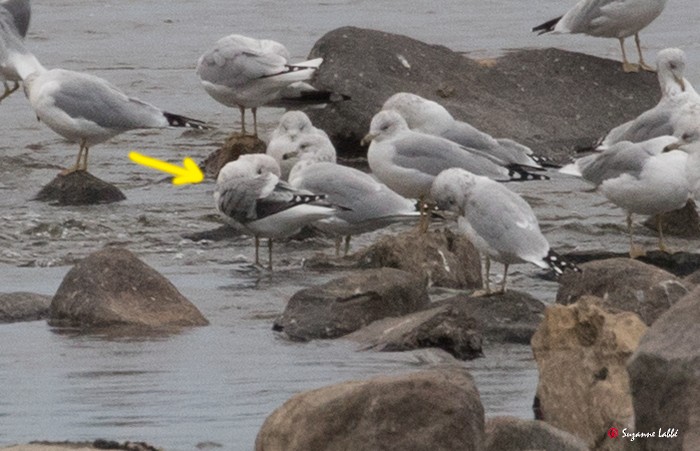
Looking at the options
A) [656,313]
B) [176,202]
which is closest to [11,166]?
[176,202]

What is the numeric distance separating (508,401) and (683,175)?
338 centimetres

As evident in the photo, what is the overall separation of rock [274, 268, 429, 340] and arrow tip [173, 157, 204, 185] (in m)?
4.52

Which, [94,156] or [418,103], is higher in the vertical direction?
[418,103]

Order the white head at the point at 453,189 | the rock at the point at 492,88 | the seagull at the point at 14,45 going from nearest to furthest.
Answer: the white head at the point at 453,189, the rock at the point at 492,88, the seagull at the point at 14,45

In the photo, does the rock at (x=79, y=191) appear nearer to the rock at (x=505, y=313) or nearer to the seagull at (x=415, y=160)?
the seagull at (x=415, y=160)

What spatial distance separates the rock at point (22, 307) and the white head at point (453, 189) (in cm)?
187

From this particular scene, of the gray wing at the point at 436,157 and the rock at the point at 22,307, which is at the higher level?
the gray wing at the point at 436,157

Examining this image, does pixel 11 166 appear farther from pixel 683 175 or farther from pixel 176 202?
pixel 683 175

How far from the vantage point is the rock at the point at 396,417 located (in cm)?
492

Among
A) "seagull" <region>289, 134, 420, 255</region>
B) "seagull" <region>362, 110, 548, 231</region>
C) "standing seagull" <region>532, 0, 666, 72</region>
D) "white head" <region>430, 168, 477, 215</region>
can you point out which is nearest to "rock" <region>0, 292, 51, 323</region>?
"white head" <region>430, 168, 477, 215</region>

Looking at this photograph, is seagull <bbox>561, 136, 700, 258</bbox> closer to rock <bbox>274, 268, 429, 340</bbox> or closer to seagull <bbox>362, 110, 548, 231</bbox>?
seagull <bbox>362, 110, 548, 231</bbox>

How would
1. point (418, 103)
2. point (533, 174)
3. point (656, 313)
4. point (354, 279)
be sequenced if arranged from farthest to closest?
point (418, 103)
point (533, 174)
point (354, 279)
point (656, 313)

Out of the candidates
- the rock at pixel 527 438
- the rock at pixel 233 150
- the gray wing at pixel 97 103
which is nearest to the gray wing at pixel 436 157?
the rock at pixel 233 150

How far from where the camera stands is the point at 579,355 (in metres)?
5.71
